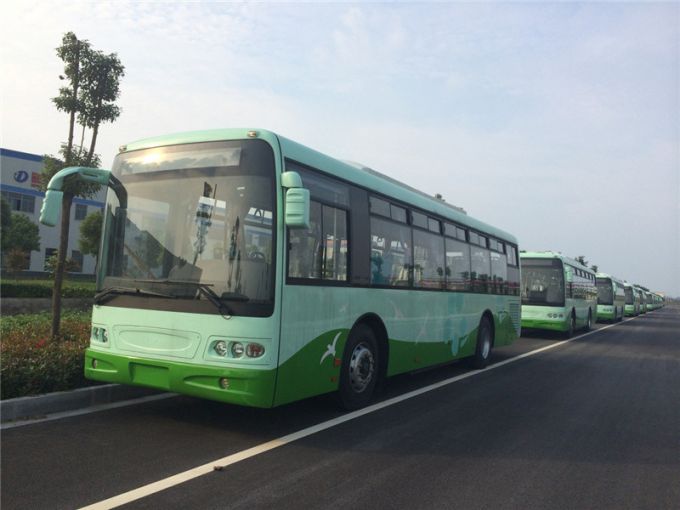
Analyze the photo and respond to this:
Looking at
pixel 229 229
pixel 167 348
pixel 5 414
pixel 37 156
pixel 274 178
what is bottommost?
pixel 5 414

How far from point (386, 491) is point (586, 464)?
215 cm

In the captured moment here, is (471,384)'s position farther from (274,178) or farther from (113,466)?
(113,466)

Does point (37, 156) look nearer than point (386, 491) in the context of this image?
No

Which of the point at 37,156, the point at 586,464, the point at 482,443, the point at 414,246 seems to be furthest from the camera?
the point at 37,156

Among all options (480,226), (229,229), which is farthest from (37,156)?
(229,229)

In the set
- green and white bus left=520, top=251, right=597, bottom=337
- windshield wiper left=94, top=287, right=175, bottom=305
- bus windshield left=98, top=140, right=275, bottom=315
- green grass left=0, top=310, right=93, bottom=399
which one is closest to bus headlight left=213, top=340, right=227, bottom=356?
bus windshield left=98, top=140, right=275, bottom=315

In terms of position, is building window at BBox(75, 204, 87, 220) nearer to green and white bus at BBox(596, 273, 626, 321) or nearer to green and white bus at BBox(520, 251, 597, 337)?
green and white bus at BBox(596, 273, 626, 321)

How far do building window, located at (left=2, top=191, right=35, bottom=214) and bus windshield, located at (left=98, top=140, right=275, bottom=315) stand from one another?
48.8m

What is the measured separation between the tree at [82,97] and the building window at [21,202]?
44529 millimetres

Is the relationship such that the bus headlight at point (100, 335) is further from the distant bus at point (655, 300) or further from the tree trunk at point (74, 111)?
the distant bus at point (655, 300)

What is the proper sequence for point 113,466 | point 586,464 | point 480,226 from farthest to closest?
1. point 480,226
2. point 586,464
3. point 113,466

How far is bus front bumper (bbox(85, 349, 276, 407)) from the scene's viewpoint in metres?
5.18

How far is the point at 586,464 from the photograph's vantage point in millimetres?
5262

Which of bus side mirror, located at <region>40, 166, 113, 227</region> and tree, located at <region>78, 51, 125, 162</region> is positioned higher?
tree, located at <region>78, 51, 125, 162</region>
